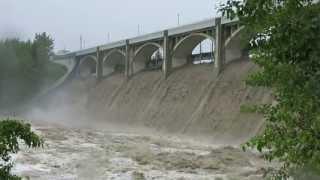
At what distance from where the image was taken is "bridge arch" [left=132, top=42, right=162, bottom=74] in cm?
5572

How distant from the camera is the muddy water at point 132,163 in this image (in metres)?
18.1

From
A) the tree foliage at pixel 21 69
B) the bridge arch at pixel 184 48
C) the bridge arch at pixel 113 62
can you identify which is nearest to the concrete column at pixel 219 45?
the bridge arch at pixel 184 48

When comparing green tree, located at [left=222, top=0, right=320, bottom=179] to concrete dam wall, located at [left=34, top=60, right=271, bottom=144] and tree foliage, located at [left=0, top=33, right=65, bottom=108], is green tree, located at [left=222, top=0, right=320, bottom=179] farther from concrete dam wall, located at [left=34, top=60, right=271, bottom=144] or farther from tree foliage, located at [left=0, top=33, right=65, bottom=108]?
tree foliage, located at [left=0, top=33, right=65, bottom=108]

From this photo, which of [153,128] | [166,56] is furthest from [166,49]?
[153,128]

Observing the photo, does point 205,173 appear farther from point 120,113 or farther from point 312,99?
point 120,113

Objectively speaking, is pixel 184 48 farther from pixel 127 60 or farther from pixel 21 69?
pixel 21 69

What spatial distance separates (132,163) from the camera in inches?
825

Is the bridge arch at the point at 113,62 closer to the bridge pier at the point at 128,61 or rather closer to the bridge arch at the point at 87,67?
the bridge arch at the point at 87,67

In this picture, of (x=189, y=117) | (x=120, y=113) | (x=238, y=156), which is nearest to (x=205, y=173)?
(x=238, y=156)

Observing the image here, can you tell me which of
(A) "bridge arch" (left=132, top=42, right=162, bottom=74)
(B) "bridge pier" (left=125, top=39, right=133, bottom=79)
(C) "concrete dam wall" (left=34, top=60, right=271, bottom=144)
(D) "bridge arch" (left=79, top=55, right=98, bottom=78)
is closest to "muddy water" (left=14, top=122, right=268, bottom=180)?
(C) "concrete dam wall" (left=34, top=60, right=271, bottom=144)

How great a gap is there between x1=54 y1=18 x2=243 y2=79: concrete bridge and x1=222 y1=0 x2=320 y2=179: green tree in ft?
69.7

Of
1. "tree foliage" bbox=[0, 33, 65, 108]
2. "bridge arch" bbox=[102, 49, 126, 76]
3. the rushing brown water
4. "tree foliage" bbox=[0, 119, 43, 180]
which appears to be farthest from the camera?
"tree foliage" bbox=[0, 33, 65, 108]

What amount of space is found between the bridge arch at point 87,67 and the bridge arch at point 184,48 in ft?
78.0

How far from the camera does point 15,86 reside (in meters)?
69.2
